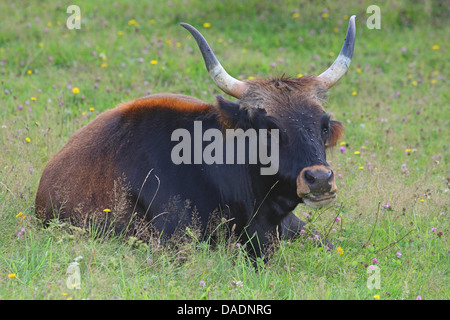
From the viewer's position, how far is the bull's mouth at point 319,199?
4.88m

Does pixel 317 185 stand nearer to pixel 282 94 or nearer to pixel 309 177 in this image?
pixel 309 177

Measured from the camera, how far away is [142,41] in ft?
35.5

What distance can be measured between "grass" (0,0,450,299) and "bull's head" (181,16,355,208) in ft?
2.15

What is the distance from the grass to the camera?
479 cm

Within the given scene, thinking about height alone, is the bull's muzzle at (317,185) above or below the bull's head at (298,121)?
below

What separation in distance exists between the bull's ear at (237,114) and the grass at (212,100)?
97cm

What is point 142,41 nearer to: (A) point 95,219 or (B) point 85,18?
(B) point 85,18

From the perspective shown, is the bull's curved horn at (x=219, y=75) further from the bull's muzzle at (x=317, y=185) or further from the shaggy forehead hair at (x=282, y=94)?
the bull's muzzle at (x=317, y=185)

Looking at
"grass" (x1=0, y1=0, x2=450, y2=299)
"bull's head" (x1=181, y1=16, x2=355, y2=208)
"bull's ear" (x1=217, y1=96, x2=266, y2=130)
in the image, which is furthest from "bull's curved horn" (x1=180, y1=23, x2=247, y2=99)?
"grass" (x1=0, y1=0, x2=450, y2=299)

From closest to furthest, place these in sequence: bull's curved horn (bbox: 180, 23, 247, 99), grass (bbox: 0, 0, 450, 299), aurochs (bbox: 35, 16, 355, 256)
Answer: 1. grass (bbox: 0, 0, 450, 299)
2. aurochs (bbox: 35, 16, 355, 256)
3. bull's curved horn (bbox: 180, 23, 247, 99)

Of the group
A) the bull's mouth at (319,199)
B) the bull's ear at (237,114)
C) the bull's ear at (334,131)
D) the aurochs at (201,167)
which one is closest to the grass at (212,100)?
the aurochs at (201,167)

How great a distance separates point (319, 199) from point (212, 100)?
4.36 m

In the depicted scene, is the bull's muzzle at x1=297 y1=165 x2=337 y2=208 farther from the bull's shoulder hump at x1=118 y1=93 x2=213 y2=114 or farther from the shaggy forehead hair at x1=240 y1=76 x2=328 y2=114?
the bull's shoulder hump at x1=118 y1=93 x2=213 y2=114

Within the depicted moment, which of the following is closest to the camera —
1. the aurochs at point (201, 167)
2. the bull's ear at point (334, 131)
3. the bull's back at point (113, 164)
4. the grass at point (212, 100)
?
the grass at point (212, 100)
